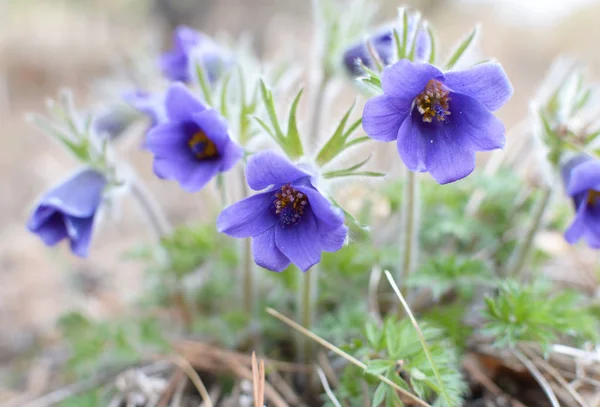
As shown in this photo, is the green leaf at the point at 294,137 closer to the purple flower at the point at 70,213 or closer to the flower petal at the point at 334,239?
the flower petal at the point at 334,239

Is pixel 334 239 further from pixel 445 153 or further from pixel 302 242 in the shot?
pixel 445 153

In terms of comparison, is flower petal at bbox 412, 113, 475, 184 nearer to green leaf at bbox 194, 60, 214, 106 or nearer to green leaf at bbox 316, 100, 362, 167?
green leaf at bbox 316, 100, 362, 167

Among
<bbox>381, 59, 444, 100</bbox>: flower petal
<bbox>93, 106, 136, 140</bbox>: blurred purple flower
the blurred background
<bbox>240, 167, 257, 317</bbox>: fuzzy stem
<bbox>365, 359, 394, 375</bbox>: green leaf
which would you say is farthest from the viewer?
the blurred background

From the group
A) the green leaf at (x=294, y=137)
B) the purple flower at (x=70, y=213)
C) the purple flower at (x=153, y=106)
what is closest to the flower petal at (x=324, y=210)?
the green leaf at (x=294, y=137)

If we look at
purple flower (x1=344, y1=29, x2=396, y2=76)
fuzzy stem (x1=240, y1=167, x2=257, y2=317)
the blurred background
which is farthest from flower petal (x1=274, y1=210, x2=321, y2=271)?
the blurred background

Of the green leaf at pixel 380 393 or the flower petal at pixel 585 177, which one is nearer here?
the green leaf at pixel 380 393

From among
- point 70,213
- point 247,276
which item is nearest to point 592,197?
point 247,276

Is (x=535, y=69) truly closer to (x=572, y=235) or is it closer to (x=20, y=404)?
(x=572, y=235)
